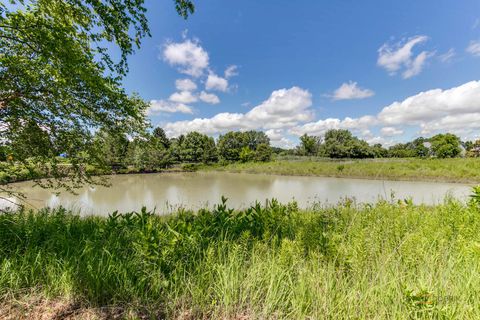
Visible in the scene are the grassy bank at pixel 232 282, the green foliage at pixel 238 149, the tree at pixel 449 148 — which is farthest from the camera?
the green foliage at pixel 238 149

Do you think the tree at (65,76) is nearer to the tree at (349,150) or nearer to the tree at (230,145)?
the tree at (230,145)

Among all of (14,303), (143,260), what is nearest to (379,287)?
(143,260)

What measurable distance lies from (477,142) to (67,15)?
215 ft

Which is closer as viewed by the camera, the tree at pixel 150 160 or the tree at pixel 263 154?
the tree at pixel 150 160

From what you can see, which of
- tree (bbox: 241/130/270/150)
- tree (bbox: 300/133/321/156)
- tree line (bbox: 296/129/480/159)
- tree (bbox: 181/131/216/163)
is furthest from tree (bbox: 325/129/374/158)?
tree (bbox: 181/131/216/163)

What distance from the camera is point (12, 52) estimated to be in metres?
3.26

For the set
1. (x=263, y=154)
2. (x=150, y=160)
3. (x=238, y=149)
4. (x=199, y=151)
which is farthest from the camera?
(x=238, y=149)

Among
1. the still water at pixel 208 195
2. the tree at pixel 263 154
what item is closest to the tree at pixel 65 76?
the still water at pixel 208 195

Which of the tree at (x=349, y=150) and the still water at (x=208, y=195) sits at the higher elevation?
the tree at (x=349, y=150)

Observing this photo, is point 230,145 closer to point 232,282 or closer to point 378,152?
point 378,152

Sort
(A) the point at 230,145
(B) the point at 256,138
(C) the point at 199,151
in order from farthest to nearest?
(B) the point at 256,138 → (A) the point at 230,145 → (C) the point at 199,151

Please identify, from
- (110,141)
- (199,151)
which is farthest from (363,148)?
(110,141)

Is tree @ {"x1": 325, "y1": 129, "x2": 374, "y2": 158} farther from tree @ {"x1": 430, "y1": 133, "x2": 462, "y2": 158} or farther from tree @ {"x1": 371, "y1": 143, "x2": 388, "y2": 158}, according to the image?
tree @ {"x1": 430, "y1": 133, "x2": 462, "y2": 158}

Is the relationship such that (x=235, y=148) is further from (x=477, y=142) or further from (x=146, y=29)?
(x=477, y=142)
